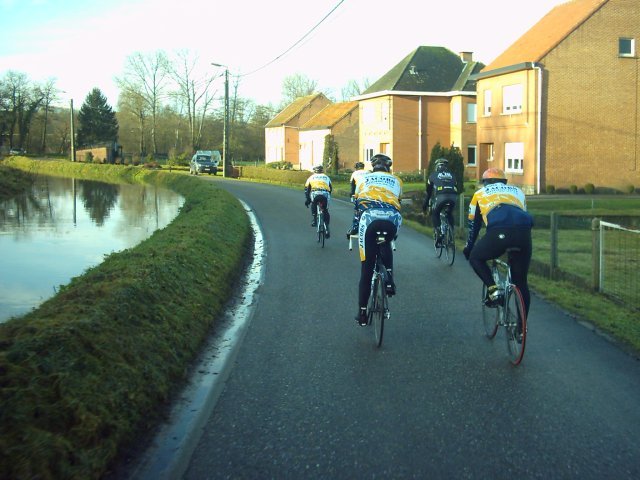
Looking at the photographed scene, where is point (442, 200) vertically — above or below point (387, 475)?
above

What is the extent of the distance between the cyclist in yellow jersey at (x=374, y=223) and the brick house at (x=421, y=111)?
1757 inches

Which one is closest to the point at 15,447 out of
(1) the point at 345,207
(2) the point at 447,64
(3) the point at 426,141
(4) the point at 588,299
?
(4) the point at 588,299

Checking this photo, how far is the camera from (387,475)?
4.34m

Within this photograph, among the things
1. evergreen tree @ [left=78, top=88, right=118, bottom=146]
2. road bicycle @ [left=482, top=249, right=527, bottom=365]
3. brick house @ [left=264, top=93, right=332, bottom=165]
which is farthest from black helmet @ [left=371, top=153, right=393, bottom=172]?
evergreen tree @ [left=78, top=88, right=118, bottom=146]

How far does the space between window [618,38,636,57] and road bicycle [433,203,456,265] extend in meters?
27.5

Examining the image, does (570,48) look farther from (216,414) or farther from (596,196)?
(216,414)

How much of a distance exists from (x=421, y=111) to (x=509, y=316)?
47437 millimetres

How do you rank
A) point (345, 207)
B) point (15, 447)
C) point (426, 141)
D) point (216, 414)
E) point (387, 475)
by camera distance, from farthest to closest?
point (426, 141)
point (345, 207)
point (216, 414)
point (387, 475)
point (15, 447)

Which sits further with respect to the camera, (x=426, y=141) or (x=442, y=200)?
(x=426, y=141)

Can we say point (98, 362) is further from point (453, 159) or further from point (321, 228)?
point (453, 159)

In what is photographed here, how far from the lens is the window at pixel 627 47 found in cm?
3725

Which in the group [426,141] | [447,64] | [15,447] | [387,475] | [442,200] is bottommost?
[387,475]

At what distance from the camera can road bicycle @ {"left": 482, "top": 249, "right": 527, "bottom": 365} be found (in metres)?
6.75

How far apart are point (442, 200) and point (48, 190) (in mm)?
32129
